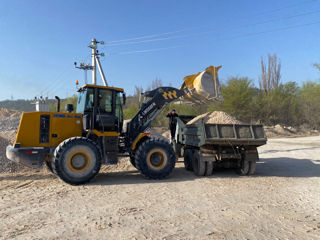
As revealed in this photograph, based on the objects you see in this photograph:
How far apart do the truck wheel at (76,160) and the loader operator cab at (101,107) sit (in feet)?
2.16

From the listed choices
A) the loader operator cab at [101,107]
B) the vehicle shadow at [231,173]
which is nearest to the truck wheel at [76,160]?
the vehicle shadow at [231,173]

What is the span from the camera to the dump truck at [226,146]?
692 centimetres

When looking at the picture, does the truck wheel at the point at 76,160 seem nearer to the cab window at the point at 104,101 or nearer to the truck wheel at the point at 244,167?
the cab window at the point at 104,101

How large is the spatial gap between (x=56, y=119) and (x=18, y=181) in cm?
205

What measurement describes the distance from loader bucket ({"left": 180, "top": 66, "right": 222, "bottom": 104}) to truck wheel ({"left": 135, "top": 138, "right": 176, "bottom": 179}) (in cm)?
225

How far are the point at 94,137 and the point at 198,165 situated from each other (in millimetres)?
3164

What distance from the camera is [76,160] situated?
241 inches

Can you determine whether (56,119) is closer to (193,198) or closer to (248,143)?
(193,198)

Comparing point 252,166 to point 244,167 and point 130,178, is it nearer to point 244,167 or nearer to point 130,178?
point 244,167

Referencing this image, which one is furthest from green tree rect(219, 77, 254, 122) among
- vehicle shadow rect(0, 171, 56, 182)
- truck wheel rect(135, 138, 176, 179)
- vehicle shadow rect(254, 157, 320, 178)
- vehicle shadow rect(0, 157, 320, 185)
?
vehicle shadow rect(0, 171, 56, 182)

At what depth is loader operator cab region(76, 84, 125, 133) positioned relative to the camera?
6712mm

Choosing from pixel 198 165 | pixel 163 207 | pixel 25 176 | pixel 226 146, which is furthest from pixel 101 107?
pixel 226 146

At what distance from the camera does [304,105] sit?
32750 mm

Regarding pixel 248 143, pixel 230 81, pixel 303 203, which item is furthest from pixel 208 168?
pixel 230 81
